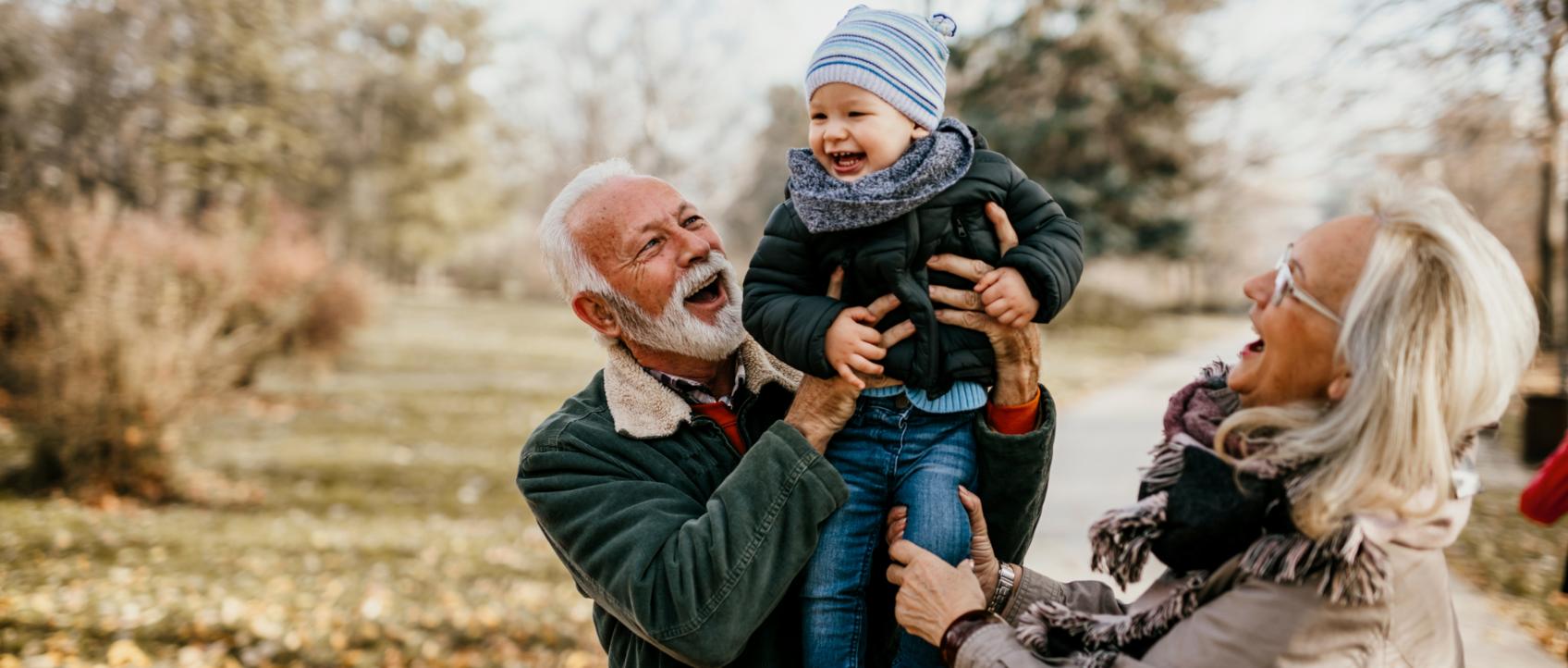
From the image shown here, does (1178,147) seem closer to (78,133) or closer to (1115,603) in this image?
(78,133)

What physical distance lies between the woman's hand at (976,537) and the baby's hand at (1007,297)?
42 centimetres

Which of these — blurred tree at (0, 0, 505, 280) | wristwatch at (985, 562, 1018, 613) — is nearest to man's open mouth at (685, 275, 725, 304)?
wristwatch at (985, 562, 1018, 613)

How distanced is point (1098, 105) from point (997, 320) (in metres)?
22.6

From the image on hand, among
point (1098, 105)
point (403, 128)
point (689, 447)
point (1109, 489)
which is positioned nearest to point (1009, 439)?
point (689, 447)

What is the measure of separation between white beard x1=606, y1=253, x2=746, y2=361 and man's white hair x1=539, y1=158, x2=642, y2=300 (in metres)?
0.08

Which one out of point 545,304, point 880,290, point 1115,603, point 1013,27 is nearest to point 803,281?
point 880,290

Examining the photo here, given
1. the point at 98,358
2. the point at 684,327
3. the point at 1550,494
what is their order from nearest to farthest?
the point at 684,327, the point at 1550,494, the point at 98,358

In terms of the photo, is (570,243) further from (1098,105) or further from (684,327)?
(1098,105)

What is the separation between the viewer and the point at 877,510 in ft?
7.36

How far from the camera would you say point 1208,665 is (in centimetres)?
157

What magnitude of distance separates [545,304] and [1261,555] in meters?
37.4

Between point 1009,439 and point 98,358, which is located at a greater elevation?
point 1009,439

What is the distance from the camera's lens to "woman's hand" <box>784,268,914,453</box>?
212 centimetres

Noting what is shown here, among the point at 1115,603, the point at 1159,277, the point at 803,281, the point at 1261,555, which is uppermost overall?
the point at 1159,277
